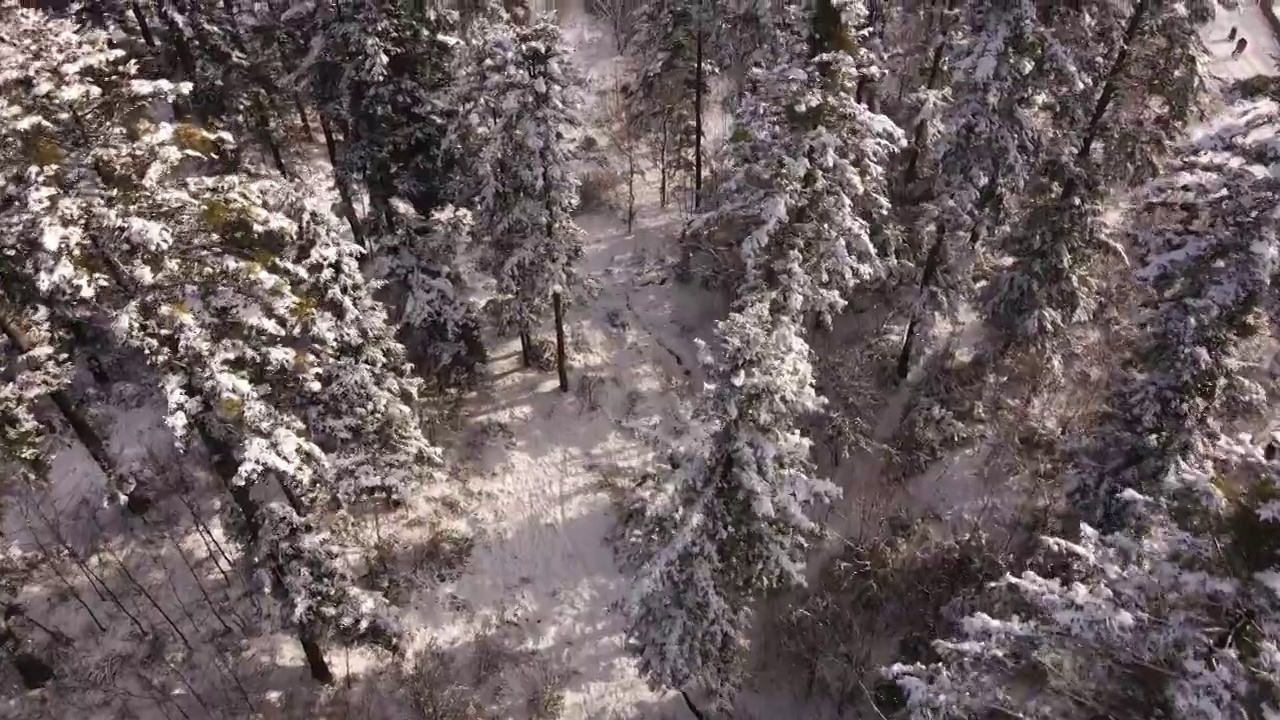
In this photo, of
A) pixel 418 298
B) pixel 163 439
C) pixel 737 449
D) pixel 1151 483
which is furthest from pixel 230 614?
pixel 1151 483

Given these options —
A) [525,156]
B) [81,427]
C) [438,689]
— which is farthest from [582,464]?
[81,427]

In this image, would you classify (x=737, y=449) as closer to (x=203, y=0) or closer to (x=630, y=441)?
(x=630, y=441)

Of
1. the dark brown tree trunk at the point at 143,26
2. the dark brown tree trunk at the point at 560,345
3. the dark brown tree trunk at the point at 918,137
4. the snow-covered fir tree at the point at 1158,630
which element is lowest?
the dark brown tree trunk at the point at 560,345

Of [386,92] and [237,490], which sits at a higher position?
[386,92]

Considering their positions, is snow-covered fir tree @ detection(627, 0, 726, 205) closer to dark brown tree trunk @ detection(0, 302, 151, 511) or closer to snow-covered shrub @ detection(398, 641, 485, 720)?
snow-covered shrub @ detection(398, 641, 485, 720)

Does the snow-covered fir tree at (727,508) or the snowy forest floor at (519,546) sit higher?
the snow-covered fir tree at (727,508)

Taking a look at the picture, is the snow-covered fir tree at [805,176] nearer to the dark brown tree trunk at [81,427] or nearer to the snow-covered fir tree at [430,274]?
the snow-covered fir tree at [430,274]

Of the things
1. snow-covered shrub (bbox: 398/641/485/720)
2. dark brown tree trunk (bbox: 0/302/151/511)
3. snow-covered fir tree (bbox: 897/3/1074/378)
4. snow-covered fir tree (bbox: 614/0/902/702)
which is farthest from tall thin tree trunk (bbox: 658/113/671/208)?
dark brown tree trunk (bbox: 0/302/151/511)

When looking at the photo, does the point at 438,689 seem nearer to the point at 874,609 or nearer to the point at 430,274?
the point at 430,274

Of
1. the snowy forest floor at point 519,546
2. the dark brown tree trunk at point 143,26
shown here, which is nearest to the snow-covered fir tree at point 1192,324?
the snowy forest floor at point 519,546
